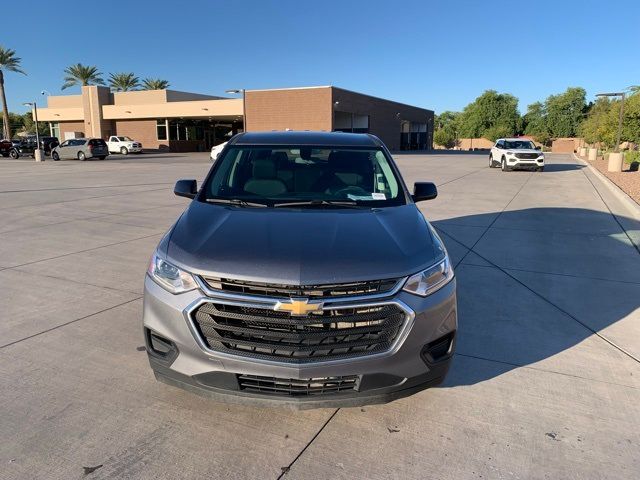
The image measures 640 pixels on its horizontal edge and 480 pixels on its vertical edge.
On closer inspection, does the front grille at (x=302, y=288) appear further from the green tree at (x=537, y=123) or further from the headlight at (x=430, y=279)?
the green tree at (x=537, y=123)

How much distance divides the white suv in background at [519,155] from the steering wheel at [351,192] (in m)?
23.0

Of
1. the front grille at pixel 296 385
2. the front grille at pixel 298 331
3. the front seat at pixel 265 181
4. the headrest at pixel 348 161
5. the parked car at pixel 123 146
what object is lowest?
the front grille at pixel 296 385

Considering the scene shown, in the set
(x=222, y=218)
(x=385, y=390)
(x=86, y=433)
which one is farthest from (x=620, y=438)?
(x=86, y=433)

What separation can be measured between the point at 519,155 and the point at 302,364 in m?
24.9

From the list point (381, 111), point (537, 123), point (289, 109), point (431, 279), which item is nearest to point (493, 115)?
point (537, 123)

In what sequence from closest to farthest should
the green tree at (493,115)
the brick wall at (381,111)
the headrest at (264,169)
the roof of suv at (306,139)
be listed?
the headrest at (264,169) → the roof of suv at (306,139) → the brick wall at (381,111) → the green tree at (493,115)

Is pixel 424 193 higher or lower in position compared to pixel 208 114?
lower

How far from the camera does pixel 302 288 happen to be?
2.60m

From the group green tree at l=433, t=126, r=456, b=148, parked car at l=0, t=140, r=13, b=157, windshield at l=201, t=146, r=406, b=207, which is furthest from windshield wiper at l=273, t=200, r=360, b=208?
green tree at l=433, t=126, r=456, b=148

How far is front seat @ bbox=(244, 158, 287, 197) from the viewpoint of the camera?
4.10m

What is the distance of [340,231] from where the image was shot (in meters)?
3.16

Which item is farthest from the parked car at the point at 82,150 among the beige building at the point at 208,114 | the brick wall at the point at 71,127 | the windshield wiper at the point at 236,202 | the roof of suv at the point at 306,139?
the windshield wiper at the point at 236,202

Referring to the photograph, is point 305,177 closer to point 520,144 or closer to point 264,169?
point 264,169

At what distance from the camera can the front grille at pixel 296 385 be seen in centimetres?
266
